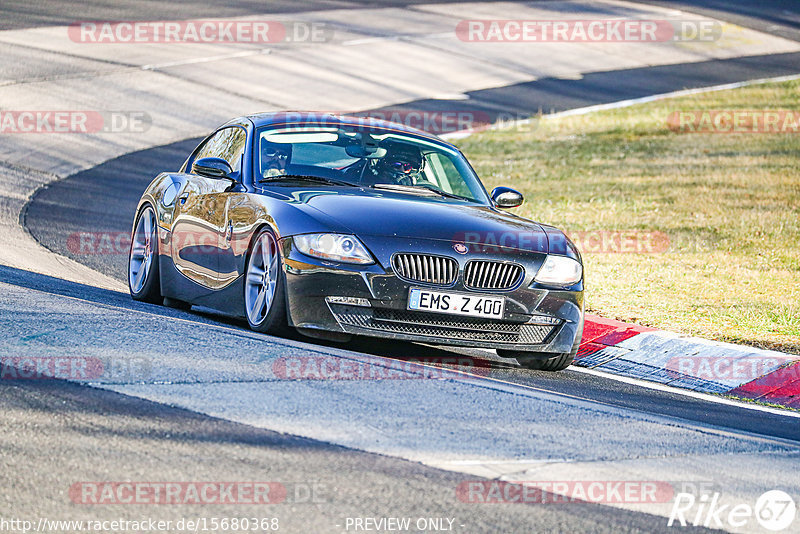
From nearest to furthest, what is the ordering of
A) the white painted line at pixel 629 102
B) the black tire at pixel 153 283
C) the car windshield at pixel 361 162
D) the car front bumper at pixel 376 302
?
the car front bumper at pixel 376 302 < the car windshield at pixel 361 162 < the black tire at pixel 153 283 < the white painted line at pixel 629 102

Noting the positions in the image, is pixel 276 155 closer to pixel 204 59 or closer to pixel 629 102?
pixel 204 59

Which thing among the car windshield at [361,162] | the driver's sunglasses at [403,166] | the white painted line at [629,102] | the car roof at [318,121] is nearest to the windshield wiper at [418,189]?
the car windshield at [361,162]

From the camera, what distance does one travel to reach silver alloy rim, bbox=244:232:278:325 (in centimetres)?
789

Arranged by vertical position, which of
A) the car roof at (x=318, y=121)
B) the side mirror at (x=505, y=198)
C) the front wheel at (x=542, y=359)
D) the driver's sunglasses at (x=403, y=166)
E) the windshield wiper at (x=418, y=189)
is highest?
the car roof at (x=318, y=121)

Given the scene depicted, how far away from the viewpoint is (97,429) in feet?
17.5

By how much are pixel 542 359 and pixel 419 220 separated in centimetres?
126

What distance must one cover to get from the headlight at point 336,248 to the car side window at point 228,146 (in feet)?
5.23

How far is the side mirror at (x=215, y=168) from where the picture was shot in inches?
346

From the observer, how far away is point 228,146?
9.59 metres

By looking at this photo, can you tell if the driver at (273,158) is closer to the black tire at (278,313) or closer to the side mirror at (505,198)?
the black tire at (278,313)

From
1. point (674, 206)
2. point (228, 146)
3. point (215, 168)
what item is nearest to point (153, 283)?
point (228, 146)

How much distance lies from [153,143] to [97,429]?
15703 millimetres

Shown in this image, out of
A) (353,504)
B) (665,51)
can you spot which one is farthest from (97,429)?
(665,51)

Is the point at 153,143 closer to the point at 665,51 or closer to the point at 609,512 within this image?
the point at 609,512
